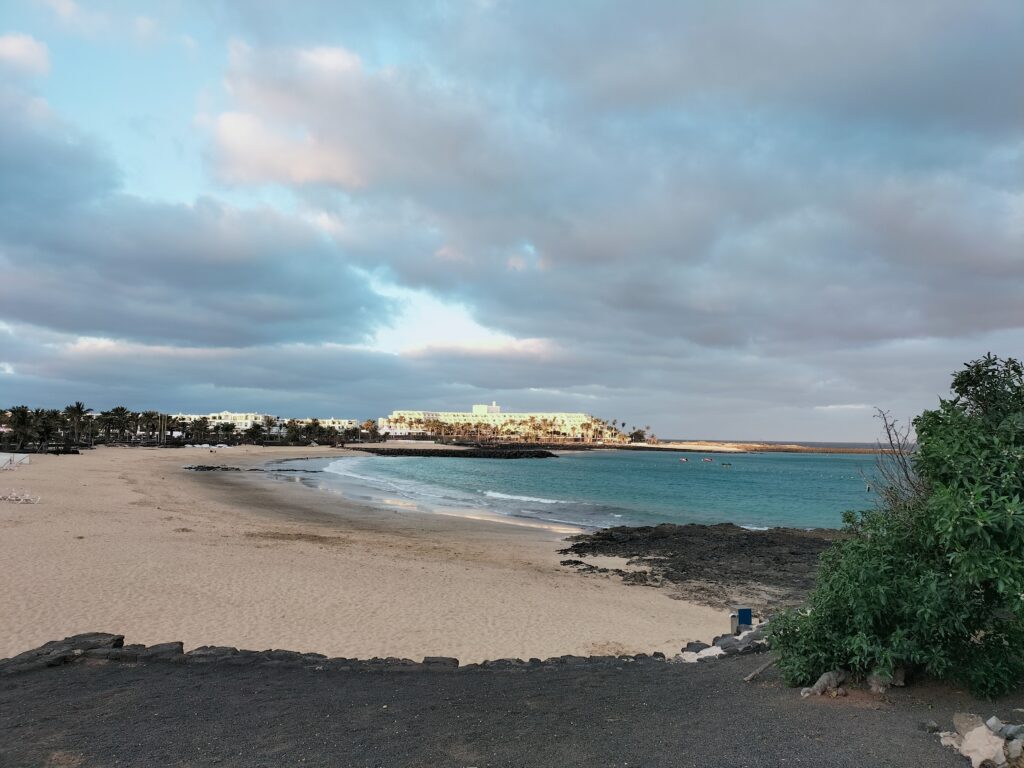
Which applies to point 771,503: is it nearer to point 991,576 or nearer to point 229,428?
point 991,576

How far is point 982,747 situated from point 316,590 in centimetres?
1344

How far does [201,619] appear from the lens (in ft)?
39.8

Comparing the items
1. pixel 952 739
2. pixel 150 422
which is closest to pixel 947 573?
pixel 952 739

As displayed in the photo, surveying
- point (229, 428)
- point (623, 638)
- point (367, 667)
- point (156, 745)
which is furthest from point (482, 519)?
point (229, 428)

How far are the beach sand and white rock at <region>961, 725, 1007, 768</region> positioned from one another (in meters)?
6.96

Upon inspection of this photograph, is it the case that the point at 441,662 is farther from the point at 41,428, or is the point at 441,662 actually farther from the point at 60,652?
the point at 41,428

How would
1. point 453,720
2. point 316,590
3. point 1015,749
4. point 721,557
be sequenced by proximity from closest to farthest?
point 1015,749, point 453,720, point 316,590, point 721,557

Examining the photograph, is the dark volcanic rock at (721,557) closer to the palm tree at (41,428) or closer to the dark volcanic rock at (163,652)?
the dark volcanic rock at (163,652)

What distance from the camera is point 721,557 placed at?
73.6 ft

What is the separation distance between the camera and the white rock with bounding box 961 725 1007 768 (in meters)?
4.57

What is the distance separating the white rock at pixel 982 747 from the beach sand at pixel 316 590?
22.8ft

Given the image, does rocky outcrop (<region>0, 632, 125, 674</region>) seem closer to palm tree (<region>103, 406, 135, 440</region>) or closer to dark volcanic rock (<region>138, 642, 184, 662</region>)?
dark volcanic rock (<region>138, 642, 184, 662</region>)

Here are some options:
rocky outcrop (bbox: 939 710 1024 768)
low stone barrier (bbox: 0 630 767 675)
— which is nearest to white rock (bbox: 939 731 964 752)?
rocky outcrop (bbox: 939 710 1024 768)

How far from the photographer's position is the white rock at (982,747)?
180 inches
